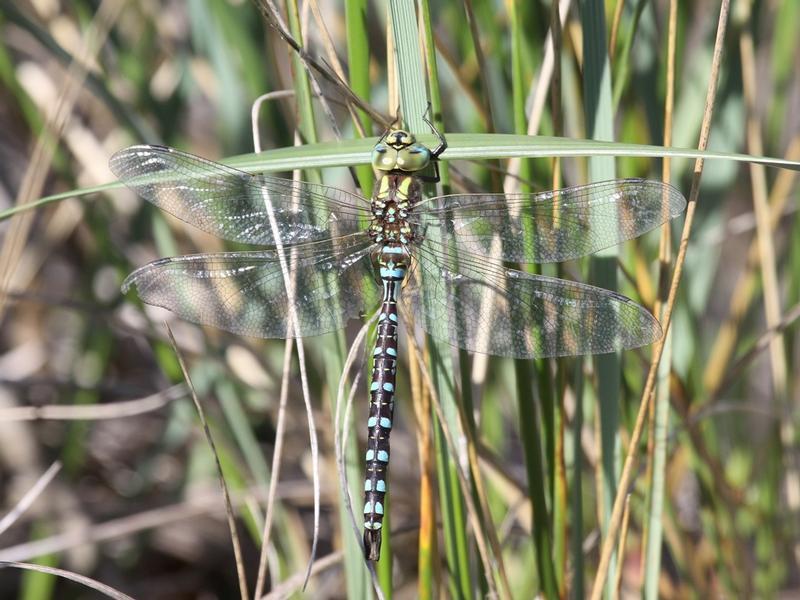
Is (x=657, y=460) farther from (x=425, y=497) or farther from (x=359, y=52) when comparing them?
(x=359, y=52)

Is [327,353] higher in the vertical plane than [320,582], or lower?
higher

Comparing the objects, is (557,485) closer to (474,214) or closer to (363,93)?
(474,214)

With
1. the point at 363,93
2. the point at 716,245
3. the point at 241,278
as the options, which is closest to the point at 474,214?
the point at 363,93

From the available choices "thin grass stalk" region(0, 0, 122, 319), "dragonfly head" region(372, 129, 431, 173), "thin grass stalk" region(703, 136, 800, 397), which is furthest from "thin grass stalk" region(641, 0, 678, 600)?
"thin grass stalk" region(0, 0, 122, 319)

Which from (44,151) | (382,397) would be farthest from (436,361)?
(44,151)

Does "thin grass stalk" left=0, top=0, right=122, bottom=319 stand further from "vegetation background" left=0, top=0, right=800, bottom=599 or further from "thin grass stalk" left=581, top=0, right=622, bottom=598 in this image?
"thin grass stalk" left=581, top=0, right=622, bottom=598
